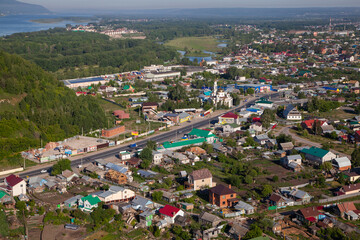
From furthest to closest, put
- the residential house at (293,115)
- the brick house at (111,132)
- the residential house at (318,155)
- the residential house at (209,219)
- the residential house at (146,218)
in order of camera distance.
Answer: the residential house at (293,115), the brick house at (111,132), the residential house at (318,155), the residential house at (146,218), the residential house at (209,219)

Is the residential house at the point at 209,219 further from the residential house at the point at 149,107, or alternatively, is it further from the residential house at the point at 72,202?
the residential house at the point at 149,107

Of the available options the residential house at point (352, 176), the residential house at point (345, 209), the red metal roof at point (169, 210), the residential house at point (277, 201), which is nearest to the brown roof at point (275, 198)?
the residential house at point (277, 201)

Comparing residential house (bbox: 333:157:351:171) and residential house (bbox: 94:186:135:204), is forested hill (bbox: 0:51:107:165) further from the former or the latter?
residential house (bbox: 333:157:351:171)

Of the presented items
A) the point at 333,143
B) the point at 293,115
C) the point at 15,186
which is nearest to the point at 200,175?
the point at 15,186

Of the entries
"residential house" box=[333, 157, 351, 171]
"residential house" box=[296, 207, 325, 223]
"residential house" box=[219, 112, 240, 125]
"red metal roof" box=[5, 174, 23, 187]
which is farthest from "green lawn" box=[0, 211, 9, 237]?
"residential house" box=[219, 112, 240, 125]

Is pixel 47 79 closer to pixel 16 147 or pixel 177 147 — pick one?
pixel 16 147
